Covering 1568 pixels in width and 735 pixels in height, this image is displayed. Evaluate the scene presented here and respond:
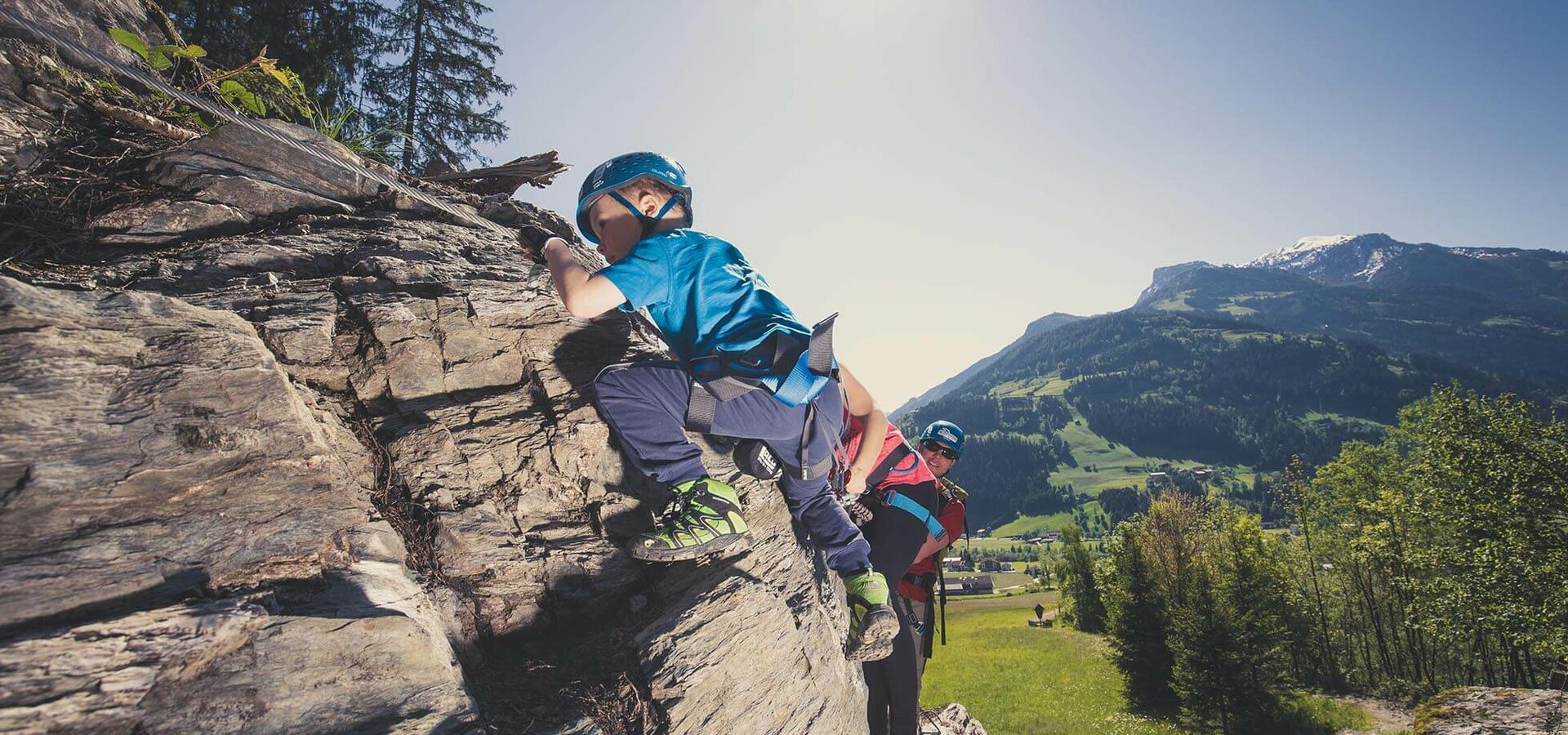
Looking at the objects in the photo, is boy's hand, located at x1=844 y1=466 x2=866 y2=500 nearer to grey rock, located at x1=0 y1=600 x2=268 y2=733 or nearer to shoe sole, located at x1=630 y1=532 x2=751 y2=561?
shoe sole, located at x1=630 y1=532 x2=751 y2=561

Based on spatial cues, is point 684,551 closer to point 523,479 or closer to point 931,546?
point 523,479

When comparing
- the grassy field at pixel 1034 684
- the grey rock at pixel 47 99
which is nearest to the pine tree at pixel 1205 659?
the grassy field at pixel 1034 684

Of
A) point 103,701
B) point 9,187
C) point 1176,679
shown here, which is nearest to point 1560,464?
point 1176,679

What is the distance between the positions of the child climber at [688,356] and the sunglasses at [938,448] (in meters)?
4.45

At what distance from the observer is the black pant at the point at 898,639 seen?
6.54m

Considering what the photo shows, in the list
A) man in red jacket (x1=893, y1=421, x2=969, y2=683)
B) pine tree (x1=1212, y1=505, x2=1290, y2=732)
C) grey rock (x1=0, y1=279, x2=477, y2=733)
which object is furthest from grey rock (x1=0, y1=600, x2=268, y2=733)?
pine tree (x1=1212, y1=505, x2=1290, y2=732)

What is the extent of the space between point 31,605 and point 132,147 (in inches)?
182

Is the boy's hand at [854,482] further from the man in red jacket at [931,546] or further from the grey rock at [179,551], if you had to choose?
the grey rock at [179,551]

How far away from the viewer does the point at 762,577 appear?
4.74 metres

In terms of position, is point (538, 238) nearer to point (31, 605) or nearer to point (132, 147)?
point (132, 147)

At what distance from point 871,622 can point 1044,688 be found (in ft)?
177

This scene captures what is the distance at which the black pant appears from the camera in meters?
6.54

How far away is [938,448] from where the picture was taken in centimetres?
889

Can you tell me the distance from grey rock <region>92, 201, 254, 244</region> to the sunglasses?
326 inches
